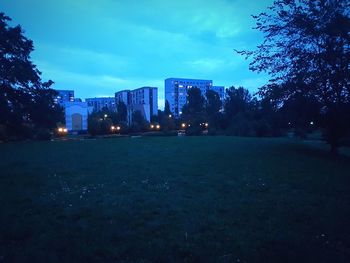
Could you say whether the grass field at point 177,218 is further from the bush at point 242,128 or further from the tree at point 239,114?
the tree at point 239,114

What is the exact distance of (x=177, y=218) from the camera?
746 cm

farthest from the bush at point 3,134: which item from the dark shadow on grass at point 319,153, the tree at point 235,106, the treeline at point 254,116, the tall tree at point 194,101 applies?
the tall tree at point 194,101

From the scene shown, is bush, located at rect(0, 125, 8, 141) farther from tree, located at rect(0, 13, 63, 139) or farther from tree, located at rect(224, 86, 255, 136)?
tree, located at rect(224, 86, 255, 136)

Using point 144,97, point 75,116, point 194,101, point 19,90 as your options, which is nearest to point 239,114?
point 194,101

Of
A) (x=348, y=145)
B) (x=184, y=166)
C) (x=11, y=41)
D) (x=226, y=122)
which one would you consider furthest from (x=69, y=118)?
(x=184, y=166)

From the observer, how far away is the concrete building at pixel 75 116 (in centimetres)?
10119

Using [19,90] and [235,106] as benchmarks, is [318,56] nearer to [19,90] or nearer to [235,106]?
[19,90]

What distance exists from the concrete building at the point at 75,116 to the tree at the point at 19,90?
6144 centimetres

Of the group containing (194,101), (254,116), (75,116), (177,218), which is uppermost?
(194,101)

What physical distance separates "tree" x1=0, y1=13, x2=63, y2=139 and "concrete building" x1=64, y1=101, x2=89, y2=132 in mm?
61436

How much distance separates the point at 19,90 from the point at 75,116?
6614cm

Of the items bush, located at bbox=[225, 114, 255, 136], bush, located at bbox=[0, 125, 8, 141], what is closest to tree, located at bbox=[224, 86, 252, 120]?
bush, located at bbox=[225, 114, 255, 136]

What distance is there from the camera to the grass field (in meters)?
5.57

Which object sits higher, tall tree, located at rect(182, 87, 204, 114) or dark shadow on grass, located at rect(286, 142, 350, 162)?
tall tree, located at rect(182, 87, 204, 114)
